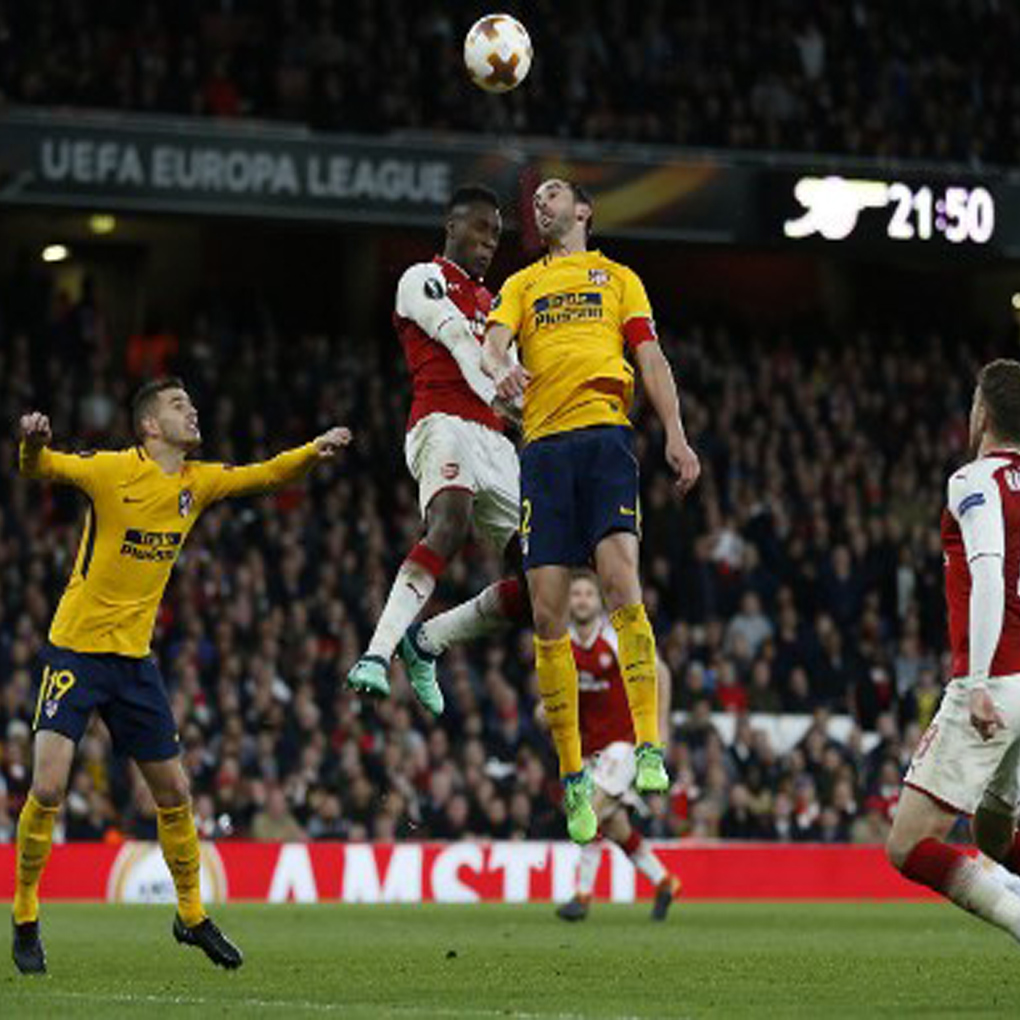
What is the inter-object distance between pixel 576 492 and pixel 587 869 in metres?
6.90

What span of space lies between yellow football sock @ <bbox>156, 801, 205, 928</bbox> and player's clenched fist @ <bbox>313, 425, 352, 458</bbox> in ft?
5.24

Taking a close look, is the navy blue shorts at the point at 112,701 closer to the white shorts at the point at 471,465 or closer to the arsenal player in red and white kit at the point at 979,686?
the white shorts at the point at 471,465

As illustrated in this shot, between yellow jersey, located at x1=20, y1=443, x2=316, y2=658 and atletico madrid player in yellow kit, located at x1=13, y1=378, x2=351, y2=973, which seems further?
yellow jersey, located at x1=20, y1=443, x2=316, y2=658

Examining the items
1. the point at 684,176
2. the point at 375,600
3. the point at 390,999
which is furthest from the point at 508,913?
the point at 684,176

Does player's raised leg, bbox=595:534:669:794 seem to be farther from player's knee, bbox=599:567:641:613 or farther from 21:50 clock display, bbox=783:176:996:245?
21:50 clock display, bbox=783:176:996:245

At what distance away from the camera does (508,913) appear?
19172 millimetres

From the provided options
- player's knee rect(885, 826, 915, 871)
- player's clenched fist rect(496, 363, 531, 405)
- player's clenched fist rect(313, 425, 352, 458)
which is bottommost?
player's knee rect(885, 826, 915, 871)

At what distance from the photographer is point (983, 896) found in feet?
33.6

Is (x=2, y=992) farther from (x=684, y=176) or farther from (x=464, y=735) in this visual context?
(x=684, y=176)

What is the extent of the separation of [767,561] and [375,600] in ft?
15.1

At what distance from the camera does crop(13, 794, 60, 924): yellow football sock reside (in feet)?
38.5

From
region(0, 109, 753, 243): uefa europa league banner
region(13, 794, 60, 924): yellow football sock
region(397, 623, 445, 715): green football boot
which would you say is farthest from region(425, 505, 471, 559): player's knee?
region(0, 109, 753, 243): uefa europa league banner

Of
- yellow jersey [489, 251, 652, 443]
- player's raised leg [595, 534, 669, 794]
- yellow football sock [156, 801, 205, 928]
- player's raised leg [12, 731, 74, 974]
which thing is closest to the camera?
player's raised leg [12, 731, 74, 974]

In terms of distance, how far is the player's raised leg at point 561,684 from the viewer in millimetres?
12164
